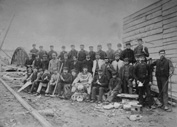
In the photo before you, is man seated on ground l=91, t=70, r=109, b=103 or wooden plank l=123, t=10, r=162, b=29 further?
wooden plank l=123, t=10, r=162, b=29

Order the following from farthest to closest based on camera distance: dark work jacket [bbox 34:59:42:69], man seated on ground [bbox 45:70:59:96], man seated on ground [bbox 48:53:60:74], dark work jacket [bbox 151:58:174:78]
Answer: dark work jacket [bbox 34:59:42:69]
man seated on ground [bbox 48:53:60:74]
man seated on ground [bbox 45:70:59:96]
dark work jacket [bbox 151:58:174:78]

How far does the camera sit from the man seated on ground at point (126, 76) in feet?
20.9

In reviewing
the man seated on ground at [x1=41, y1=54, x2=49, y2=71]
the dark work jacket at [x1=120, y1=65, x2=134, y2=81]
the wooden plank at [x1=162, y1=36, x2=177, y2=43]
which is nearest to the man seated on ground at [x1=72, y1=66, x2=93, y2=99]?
the dark work jacket at [x1=120, y1=65, x2=134, y2=81]

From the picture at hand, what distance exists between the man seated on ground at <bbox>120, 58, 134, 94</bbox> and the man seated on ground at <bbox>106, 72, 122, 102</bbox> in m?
0.22

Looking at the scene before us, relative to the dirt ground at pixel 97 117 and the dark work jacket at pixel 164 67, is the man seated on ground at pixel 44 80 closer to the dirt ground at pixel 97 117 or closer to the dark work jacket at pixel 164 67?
the dirt ground at pixel 97 117

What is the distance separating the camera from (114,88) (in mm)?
6438

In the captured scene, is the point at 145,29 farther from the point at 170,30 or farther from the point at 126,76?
the point at 126,76

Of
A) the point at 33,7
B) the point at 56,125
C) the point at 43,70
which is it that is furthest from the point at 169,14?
the point at 43,70

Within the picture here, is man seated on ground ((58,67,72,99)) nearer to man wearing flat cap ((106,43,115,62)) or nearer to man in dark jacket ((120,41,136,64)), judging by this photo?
man wearing flat cap ((106,43,115,62))

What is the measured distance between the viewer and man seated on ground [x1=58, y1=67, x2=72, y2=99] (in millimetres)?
7270

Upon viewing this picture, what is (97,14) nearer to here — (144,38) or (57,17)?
(57,17)

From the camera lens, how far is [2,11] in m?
4.77

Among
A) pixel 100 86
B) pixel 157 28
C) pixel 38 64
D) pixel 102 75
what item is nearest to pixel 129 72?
pixel 102 75

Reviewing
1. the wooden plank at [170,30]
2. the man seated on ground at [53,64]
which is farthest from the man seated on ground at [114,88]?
the man seated on ground at [53,64]
